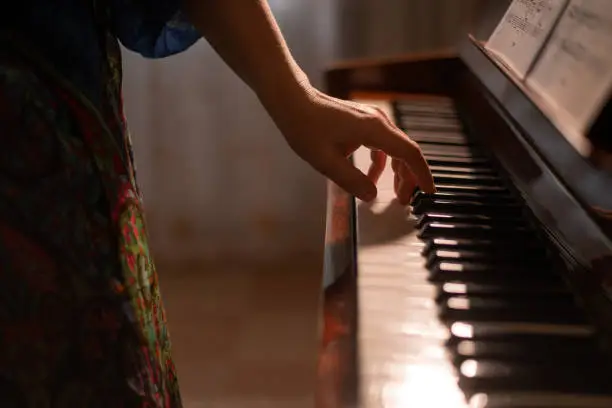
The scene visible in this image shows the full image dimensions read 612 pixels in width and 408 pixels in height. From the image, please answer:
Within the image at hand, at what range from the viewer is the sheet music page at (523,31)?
35.9 inches

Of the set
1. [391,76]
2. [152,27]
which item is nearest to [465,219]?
[152,27]

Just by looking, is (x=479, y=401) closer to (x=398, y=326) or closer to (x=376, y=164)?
(x=398, y=326)

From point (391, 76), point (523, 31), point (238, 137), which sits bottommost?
point (238, 137)

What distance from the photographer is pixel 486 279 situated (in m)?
0.64

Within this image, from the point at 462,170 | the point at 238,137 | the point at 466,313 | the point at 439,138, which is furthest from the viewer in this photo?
the point at 238,137

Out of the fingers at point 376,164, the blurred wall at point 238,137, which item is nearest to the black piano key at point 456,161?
Result: the fingers at point 376,164

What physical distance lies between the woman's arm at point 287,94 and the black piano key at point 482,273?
88 mm

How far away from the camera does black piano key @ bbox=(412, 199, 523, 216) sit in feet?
2.60

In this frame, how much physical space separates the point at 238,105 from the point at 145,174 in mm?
360

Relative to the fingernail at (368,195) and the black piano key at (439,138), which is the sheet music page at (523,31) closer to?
the black piano key at (439,138)

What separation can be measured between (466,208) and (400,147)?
177 mm

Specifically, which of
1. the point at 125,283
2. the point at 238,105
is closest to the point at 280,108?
the point at 125,283

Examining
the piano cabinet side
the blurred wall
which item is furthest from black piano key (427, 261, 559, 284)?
the blurred wall

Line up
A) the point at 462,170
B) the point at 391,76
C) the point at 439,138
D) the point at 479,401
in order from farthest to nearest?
the point at 391,76, the point at 439,138, the point at 462,170, the point at 479,401
